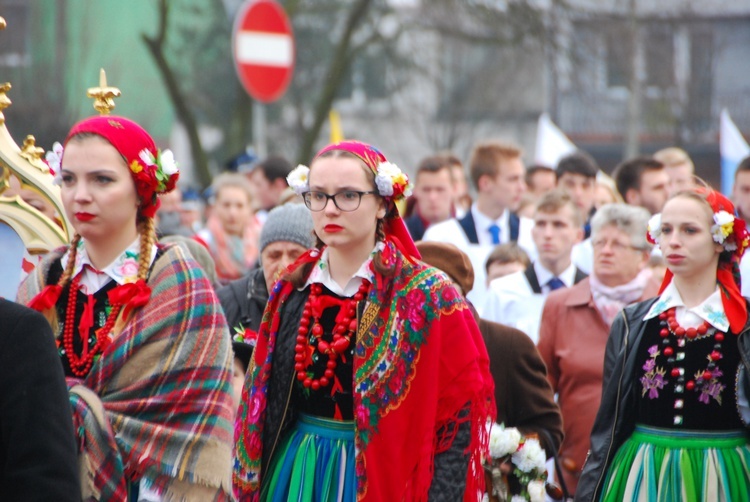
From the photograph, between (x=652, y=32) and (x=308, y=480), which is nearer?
(x=308, y=480)

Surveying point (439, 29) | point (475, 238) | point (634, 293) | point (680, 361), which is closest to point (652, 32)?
point (439, 29)

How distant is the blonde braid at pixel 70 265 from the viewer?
4.30 metres

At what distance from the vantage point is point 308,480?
4402 millimetres

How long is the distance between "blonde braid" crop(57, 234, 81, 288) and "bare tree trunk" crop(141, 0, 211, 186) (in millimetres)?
10558

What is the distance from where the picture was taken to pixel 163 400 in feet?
13.3

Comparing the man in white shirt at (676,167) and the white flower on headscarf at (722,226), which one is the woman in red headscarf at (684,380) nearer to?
the white flower on headscarf at (722,226)

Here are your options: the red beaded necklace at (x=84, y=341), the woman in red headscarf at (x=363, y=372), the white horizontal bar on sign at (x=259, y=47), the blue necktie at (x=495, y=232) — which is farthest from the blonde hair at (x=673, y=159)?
the red beaded necklace at (x=84, y=341)

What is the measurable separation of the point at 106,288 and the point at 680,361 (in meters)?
2.56

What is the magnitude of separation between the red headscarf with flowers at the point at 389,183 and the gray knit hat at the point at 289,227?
5.66 ft

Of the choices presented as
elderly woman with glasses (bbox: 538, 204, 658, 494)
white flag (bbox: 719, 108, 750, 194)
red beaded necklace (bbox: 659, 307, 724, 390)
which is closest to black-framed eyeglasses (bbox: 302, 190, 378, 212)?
red beaded necklace (bbox: 659, 307, 724, 390)

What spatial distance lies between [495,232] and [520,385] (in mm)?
3723

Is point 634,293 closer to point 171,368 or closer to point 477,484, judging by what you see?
point 477,484

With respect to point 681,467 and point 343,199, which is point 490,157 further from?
point 343,199

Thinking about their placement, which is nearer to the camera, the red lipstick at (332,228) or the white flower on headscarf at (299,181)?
the red lipstick at (332,228)
